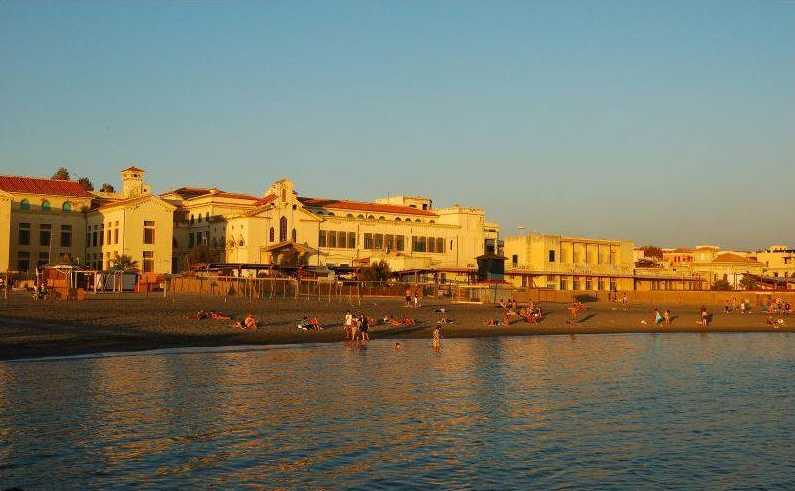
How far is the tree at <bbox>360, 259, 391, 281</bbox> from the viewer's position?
90.3 m

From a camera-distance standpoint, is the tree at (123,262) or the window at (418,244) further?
the window at (418,244)

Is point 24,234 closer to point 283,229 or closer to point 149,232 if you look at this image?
point 149,232

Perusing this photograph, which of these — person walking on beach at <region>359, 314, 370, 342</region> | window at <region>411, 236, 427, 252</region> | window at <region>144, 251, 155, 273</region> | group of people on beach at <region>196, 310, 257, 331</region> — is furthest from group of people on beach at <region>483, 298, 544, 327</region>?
window at <region>144, 251, 155, 273</region>

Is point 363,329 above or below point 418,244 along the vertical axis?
below

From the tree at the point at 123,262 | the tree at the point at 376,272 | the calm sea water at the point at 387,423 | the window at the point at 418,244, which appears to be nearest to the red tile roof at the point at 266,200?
the tree at the point at 376,272

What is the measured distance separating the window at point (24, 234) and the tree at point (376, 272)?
37.7 meters

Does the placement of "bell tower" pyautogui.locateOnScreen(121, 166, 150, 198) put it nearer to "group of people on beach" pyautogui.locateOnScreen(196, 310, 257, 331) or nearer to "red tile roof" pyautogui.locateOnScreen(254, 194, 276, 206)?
"red tile roof" pyautogui.locateOnScreen(254, 194, 276, 206)

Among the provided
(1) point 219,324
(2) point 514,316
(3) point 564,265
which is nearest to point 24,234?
(1) point 219,324

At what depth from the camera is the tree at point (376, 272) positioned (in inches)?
3556

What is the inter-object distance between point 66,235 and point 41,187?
614cm

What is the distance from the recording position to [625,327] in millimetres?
63156

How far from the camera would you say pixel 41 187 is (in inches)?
3866

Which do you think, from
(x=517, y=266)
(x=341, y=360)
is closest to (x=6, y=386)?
(x=341, y=360)

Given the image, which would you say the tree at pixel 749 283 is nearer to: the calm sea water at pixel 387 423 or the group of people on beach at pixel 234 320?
the calm sea water at pixel 387 423
